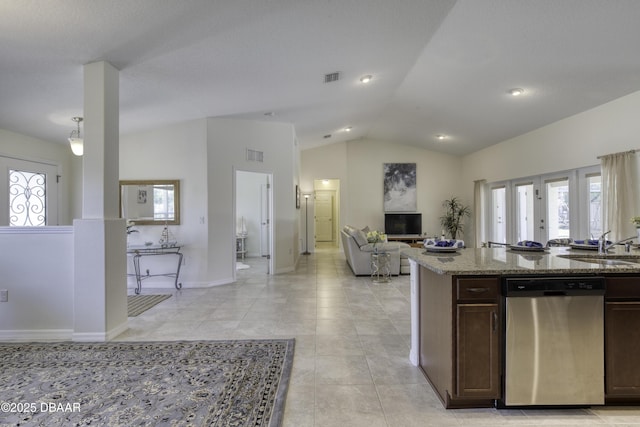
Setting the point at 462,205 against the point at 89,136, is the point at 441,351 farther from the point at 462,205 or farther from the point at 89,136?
the point at 462,205

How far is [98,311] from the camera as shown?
302 centimetres

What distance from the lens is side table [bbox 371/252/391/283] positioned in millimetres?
5809

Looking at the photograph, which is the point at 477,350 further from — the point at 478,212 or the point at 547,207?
the point at 478,212

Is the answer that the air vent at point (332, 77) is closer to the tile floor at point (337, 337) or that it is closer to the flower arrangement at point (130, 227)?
the tile floor at point (337, 337)

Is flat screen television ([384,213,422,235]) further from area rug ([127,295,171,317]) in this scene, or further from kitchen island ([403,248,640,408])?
kitchen island ([403,248,640,408])

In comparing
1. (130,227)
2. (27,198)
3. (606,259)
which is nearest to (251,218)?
(130,227)

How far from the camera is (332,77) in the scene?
4.32m

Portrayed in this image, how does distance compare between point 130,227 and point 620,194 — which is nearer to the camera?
point 620,194

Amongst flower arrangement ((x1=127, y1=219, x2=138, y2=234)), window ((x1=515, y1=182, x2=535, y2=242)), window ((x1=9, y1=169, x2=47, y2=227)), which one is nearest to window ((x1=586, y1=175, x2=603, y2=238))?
window ((x1=515, y1=182, x2=535, y2=242))

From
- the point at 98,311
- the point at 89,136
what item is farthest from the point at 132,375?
the point at 89,136

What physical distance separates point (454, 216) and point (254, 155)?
20.2 ft

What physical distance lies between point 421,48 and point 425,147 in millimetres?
5670

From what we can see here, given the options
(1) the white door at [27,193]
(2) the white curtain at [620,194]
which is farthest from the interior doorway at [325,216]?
(2) the white curtain at [620,194]

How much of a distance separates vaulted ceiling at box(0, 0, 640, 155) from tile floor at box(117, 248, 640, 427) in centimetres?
265
